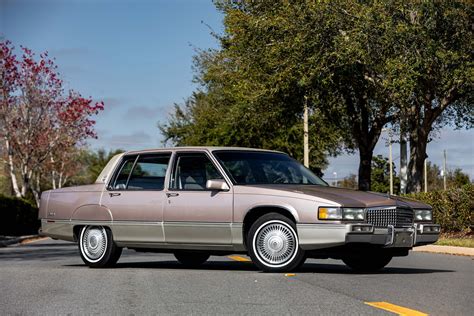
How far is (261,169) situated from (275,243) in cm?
142

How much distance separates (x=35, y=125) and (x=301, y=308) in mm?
35676

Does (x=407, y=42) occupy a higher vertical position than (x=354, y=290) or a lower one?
higher

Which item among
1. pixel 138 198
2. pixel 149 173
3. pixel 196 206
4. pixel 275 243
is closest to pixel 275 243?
pixel 275 243

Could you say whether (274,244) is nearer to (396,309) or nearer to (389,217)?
(389,217)

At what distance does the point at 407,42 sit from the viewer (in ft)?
82.6

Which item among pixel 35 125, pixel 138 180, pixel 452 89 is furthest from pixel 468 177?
pixel 138 180

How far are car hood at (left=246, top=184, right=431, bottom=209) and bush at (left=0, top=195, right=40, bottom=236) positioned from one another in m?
22.3

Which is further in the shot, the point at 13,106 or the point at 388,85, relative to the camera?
the point at 13,106

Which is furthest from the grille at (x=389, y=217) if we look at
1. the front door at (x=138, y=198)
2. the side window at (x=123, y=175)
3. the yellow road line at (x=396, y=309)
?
the side window at (x=123, y=175)

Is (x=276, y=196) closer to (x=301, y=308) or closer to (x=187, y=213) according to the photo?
(x=187, y=213)

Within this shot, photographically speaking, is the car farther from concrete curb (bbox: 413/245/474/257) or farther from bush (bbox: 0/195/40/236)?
bush (bbox: 0/195/40/236)

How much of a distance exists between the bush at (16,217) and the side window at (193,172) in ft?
68.0

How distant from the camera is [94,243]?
42.3 feet

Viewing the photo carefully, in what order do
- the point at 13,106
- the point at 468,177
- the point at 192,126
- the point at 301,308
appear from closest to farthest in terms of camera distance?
the point at 301,308 < the point at 13,106 < the point at 192,126 < the point at 468,177
